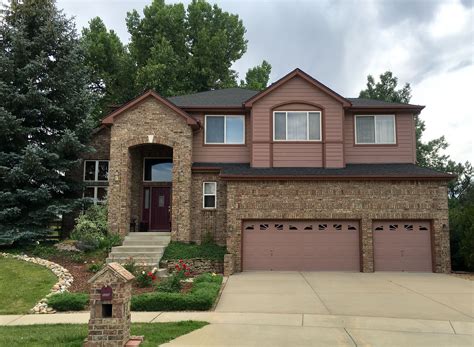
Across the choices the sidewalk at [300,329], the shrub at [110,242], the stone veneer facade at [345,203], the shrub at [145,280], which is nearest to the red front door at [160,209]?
the shrub at [110,242]

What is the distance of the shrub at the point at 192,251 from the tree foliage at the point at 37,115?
184 inches

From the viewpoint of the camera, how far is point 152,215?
19.0 meters

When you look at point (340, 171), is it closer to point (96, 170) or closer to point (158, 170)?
point (158, 170)

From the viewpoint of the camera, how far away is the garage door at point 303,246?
633 inches

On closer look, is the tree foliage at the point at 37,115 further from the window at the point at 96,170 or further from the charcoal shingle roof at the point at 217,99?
the charcoal shingle roof at the point at 217,99

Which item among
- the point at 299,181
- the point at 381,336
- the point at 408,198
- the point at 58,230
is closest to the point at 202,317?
the point at 381,336

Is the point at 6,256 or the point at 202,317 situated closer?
the point at 202,317

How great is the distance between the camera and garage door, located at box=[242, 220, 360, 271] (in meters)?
16.1

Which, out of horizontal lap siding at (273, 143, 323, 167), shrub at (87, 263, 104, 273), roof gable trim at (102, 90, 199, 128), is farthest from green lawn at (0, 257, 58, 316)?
horizontal lap siding at (273, 143, 323, 167)

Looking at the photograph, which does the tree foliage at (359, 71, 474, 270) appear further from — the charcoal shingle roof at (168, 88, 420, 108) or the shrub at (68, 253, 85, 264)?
the shrub at (68, 253, 85, 264)

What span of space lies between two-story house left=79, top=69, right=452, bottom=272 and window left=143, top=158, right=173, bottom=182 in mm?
45

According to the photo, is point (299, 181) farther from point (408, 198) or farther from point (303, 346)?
point (303, 346)

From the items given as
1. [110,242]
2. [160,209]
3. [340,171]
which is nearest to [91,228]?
[110,242]

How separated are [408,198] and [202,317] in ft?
34.4
